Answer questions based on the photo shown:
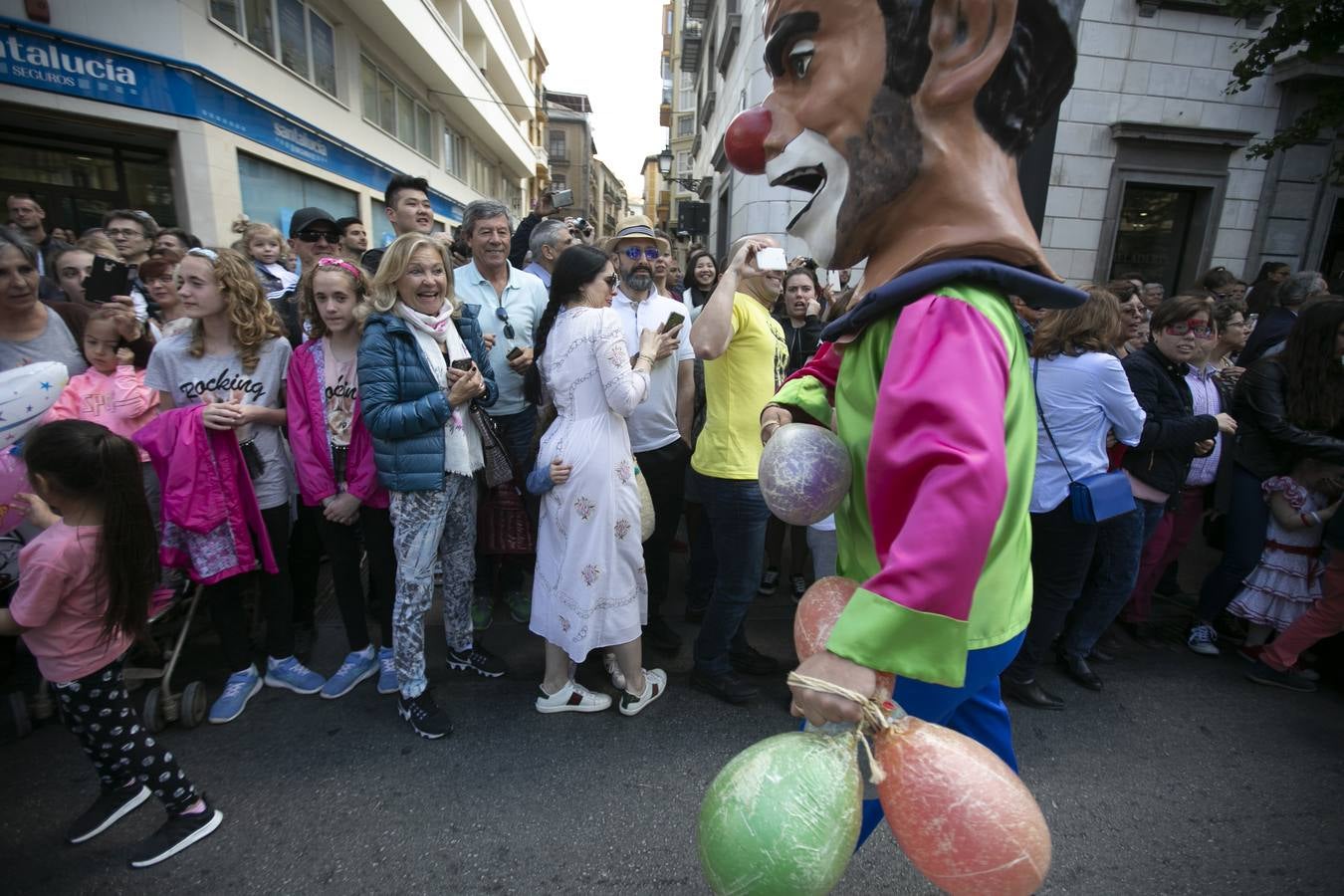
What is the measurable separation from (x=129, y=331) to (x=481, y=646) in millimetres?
2209

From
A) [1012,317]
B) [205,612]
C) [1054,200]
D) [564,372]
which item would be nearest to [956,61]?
[1012,317]

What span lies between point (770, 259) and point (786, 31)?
4.41 feet

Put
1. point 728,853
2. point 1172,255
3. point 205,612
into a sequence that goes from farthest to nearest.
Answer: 1. point 1172,255
2. point 205,612
3. point 728,853

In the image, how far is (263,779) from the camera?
7.96 ft

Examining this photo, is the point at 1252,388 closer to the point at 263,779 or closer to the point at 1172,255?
the point at 263,779

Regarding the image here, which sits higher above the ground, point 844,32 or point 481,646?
point 844,32

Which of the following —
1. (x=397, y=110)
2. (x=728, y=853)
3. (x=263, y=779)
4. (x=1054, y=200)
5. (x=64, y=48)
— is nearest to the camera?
(x=728, y=853)

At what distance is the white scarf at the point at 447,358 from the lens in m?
2.59

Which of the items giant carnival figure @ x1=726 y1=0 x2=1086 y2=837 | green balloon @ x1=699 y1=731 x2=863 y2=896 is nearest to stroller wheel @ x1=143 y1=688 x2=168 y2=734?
green balloon @ x1=699 y1=731 x2=863 y2=896

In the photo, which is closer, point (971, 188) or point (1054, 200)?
point (971, 188)

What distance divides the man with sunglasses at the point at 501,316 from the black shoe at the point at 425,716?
787 millimetres

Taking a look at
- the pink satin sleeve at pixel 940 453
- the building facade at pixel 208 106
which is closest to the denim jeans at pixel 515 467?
the pink satin sleeve at pixel 940 453

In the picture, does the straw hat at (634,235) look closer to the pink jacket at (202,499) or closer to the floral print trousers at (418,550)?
the floral print trousers at (418,550)

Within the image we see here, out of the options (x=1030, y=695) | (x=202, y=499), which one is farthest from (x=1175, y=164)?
(x=202, y=499)
